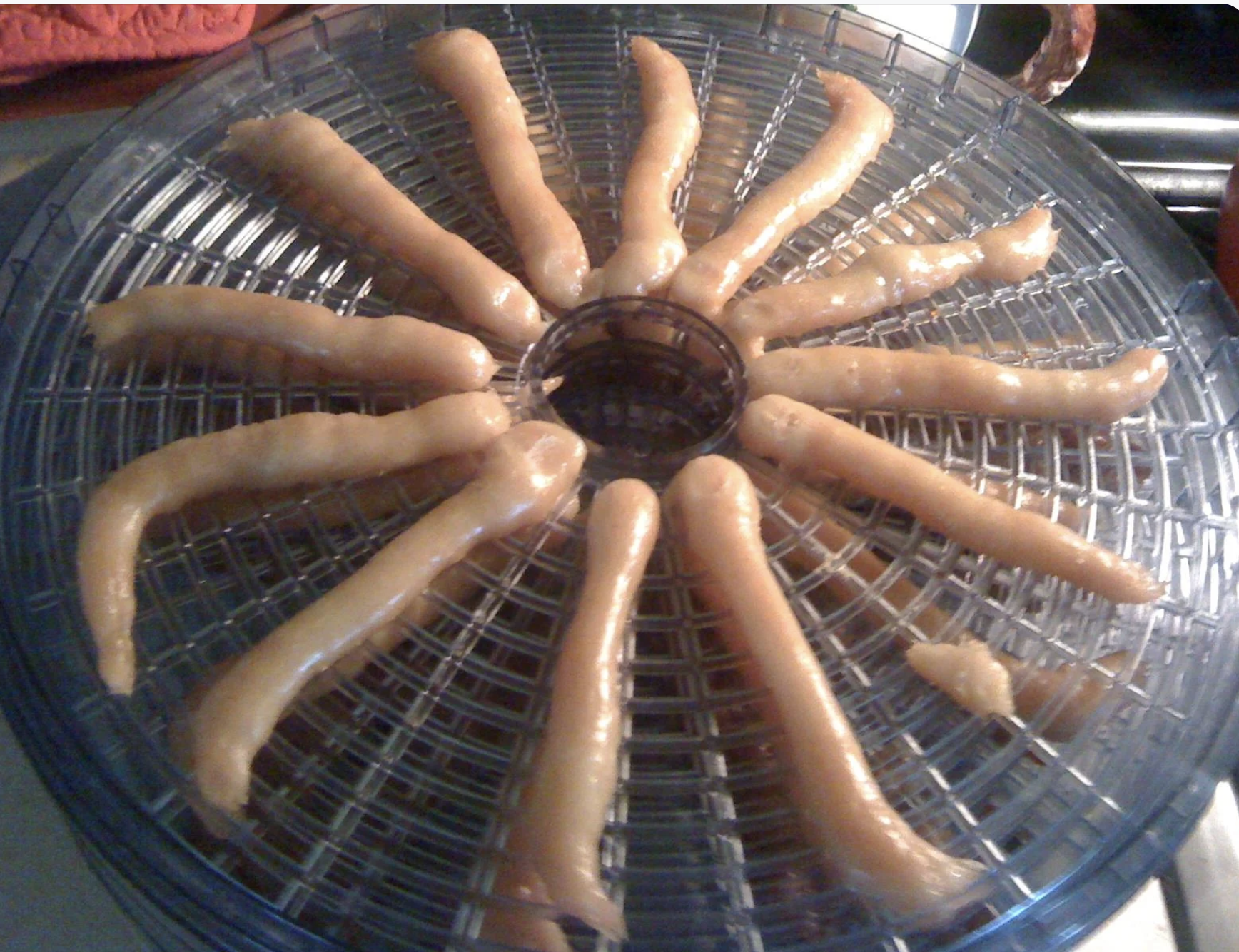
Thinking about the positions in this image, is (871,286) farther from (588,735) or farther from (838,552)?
(588,735)

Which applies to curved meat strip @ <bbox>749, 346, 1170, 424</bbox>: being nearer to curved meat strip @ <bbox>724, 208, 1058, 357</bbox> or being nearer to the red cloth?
curved meat strip @ <bbox>724, 208, 1058, 357</bbox>

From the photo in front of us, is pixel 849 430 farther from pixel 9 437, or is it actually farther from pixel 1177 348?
pixel 9 437

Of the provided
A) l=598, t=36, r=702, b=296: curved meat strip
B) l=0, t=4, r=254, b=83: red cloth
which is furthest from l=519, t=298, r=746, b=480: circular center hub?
l=0, t=4, r=254, b=83: red cloth

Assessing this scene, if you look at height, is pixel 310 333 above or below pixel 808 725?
above

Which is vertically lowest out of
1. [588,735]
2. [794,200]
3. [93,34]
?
[588,735]

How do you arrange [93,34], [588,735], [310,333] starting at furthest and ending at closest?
1. [93,34]
2. [310,333]
3. [588,735]

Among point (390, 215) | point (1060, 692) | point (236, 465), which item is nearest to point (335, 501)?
point (236, 465)

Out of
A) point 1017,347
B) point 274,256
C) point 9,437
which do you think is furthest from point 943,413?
point 9,437

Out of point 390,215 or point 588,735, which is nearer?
point 588,735
